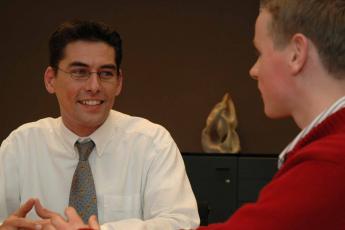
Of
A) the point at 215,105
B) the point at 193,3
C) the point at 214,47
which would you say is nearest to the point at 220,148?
the point at 215,105

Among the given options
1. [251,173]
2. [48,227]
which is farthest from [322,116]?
[251,173]

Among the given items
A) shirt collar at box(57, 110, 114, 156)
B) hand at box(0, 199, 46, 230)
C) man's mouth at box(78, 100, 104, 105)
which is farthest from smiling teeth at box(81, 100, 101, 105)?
hand at box(0, 199, 46, 230)

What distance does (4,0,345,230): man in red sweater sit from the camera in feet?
3.77

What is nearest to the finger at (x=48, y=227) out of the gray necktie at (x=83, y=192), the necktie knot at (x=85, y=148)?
the gray necktie at (x=83, y=192)

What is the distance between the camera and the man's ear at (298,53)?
129cm

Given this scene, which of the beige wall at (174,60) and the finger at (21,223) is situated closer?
the finger at (21,223)

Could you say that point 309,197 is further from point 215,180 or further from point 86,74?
point 215,180

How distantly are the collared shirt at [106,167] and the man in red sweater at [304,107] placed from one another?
3.17ft

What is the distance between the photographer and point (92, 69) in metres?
2.42

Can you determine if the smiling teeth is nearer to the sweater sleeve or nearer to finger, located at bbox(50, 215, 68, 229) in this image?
finger, located at bbox(50, 215, 68, 229)

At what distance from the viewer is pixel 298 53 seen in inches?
51.1

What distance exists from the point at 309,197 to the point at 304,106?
0.85ft

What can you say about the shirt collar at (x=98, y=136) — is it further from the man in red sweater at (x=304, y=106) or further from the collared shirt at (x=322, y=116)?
the collared shirt at (x=322, y=116)

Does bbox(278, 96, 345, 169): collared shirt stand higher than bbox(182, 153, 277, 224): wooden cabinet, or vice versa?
bbox(278, 96, 345, 169): collared shirt
